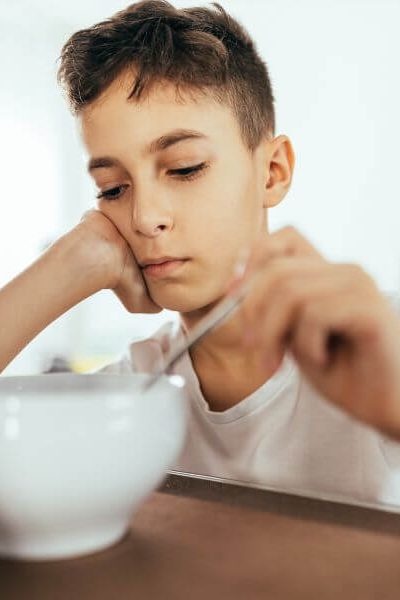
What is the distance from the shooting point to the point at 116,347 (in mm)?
4855

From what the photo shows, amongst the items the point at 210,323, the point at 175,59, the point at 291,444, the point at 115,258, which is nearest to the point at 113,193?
the point at 115,258

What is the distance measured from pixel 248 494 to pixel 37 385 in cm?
20

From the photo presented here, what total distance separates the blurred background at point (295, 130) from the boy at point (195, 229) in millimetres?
2603

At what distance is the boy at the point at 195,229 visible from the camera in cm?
100

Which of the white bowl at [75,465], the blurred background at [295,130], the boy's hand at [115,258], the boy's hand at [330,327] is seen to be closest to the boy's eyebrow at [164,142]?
the boy's hand at [115,258]

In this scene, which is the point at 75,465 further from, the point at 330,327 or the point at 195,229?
the point at 195,229

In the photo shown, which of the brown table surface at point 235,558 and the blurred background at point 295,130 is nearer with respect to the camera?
the brown table surface at point 235,558

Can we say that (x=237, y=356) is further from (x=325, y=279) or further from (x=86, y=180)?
(x=86, y=180)

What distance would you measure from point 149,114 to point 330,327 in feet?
1.79

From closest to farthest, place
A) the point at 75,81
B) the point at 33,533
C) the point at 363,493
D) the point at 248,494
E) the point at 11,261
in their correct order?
the point at 33,533 → the point at 248,494 → the point at 363,493 → the point at 75,81 → the point at 11,261

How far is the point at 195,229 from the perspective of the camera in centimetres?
103

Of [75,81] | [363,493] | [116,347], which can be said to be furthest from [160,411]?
[116,347]

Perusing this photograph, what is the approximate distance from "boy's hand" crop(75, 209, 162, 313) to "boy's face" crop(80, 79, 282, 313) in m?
0.03

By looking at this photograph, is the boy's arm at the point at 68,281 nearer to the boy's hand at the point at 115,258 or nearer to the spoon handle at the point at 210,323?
the boy's hand at the point at 115,258
